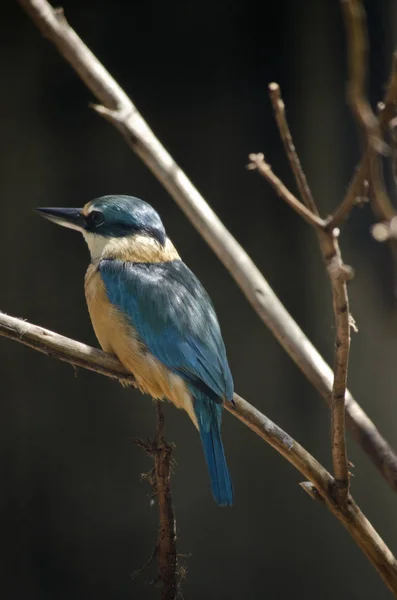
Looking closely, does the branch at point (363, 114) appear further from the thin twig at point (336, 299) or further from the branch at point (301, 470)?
the branch at point (301, 470)

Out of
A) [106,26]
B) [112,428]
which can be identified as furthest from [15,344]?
[106,26]

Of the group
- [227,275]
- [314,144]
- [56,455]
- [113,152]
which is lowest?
[56,455]

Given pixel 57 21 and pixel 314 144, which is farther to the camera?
pixel 314 144

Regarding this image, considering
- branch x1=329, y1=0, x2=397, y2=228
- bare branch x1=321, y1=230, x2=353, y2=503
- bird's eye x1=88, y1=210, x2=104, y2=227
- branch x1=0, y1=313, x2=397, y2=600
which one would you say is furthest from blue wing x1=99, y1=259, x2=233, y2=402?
branch x1=329, y1=0, x2=397, y2=228

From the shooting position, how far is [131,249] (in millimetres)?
2418

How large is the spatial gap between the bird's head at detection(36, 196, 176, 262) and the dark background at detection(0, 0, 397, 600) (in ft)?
4.02

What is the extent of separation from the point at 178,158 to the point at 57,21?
54.9 inches

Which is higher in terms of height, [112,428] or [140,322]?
[112,428]

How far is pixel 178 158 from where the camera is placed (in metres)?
3.65

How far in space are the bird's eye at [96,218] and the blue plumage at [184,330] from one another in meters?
0.13

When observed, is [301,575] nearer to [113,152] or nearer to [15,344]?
[15,344]

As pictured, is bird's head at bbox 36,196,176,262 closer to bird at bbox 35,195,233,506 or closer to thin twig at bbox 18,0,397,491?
bird at bbox 35,195,233,506

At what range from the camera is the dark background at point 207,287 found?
357 centimetres

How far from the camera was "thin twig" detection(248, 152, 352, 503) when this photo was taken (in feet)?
4.31
